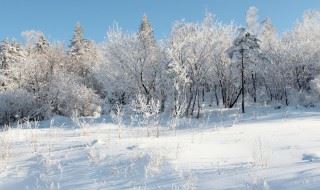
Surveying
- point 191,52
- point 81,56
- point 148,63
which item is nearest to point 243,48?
point 191,52

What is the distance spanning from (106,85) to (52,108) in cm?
974

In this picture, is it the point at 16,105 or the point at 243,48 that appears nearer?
the point at 243,48

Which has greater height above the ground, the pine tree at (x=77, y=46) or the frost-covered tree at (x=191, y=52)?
the pine tree at (x=77, y=46)

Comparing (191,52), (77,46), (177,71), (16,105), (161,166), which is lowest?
(161,166)

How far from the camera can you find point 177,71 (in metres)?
41.7

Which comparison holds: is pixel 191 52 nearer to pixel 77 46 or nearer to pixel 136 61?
pixel 136 61

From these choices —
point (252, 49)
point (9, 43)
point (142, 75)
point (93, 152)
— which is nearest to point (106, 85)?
point (142, 75)

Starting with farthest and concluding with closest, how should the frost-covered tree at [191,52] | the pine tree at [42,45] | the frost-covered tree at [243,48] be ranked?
the pine tree at [42,45]
the frost-covered tree at [243,48]
the frost-covered tree at [191,52]

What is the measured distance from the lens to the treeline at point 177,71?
4503 cm

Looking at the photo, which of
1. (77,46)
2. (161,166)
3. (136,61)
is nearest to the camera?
(161,166)

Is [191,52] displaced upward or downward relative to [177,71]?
upward

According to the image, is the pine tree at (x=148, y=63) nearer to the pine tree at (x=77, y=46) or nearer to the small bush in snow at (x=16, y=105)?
the small bush in snow at (x=16, y=105)

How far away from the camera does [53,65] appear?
2370 inches

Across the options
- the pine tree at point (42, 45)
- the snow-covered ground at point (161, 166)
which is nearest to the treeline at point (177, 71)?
the pine tree at point (42, 45)
